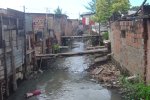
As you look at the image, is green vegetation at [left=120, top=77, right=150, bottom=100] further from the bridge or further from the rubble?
the bridge

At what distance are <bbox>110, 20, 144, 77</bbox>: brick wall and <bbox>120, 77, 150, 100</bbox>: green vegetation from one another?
2.02 feet

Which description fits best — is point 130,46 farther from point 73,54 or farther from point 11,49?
point 73,54

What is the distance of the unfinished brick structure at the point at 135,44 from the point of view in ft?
36.6

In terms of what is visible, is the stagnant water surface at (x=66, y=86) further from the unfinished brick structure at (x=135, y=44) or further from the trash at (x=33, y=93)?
the unfinished brick structure at (x=135, y=44)

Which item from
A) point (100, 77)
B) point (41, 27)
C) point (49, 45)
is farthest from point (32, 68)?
point (41, 27)

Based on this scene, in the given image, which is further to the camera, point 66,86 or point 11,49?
point 66,86

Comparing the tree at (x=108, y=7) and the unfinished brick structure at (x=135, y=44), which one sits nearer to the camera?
the unfinished brick structure at (x=135, y=44)

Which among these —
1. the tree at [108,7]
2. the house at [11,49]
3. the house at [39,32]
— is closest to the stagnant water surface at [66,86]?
the house at [11,49]

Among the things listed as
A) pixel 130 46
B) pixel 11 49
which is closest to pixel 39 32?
pixel 11 49

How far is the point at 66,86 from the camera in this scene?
50.1ft

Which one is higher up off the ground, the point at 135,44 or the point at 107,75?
the point at 135,44

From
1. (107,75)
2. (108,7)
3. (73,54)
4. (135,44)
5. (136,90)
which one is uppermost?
(108,7)

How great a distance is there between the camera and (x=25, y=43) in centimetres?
1728

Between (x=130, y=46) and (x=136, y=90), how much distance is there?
3.40 meters
